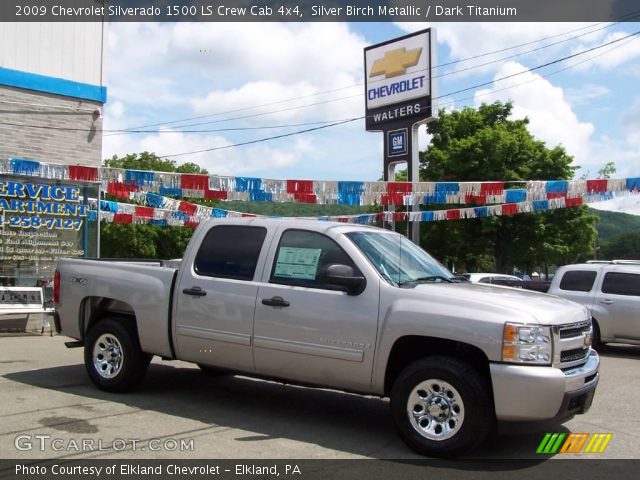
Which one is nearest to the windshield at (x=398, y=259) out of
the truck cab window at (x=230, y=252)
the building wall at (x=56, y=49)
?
the truck cab window at (x=230, y=252)

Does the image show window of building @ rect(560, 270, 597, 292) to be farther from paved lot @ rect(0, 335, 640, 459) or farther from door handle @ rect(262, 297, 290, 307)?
door handle @ rect(262, 297, 290, 307)

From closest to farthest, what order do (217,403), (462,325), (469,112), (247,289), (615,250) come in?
1. (462,325)
2. (247,289)
3. (217,403)
4. (469,112)
5. (615,250)

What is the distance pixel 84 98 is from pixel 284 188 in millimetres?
5384

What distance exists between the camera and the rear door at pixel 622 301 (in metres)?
12.3

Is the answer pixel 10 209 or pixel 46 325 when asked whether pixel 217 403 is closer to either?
pixel 46 325

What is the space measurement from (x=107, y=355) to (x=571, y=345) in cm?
495

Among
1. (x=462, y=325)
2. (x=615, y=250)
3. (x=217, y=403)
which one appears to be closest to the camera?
(x=462, y=325)

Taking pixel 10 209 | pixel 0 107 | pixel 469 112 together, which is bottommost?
pixel 10 209

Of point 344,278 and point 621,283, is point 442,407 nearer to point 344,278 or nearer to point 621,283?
point 344,278

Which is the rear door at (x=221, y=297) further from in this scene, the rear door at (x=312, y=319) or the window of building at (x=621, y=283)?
the window of building at (x=621, y=283)

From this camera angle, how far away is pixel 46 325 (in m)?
13.4

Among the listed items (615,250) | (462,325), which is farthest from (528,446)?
(615,250)

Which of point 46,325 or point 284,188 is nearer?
point 46,325
